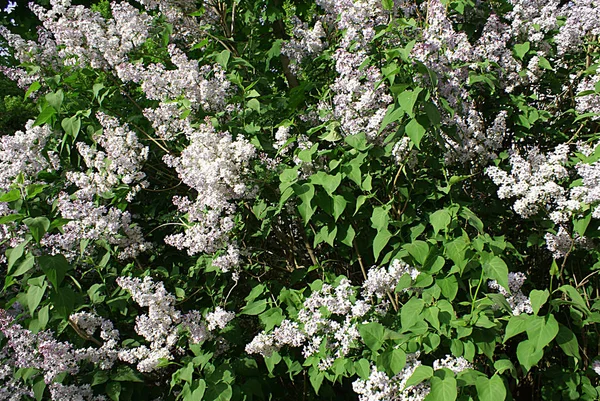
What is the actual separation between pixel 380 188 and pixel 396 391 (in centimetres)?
124

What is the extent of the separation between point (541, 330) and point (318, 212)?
1197mm

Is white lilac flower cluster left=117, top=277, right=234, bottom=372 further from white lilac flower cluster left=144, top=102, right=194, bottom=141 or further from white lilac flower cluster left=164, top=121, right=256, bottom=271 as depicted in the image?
white lilac flower cluster left=144, top=102, right=194, bottom=141

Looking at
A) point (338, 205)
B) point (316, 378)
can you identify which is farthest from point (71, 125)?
point (316, 378)

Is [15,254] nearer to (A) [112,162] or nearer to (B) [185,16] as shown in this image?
(A) [112,162]

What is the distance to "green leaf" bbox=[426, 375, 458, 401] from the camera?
1.85 meters

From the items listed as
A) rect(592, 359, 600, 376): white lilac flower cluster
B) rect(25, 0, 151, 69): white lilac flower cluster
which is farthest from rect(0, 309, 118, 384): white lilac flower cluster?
rect(592, 359, 600, 376): white lilac flower cluster

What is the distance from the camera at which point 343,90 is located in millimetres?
2795

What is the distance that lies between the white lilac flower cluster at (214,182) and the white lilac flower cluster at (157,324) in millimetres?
272

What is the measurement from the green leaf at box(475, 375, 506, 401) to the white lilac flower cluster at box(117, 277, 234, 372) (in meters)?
1.27

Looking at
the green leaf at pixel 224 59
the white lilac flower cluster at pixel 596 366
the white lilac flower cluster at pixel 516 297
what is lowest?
the white lilac flower cluster at pixel 596 366

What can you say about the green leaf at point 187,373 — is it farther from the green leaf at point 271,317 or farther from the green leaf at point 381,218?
the green leaf at point 381,218

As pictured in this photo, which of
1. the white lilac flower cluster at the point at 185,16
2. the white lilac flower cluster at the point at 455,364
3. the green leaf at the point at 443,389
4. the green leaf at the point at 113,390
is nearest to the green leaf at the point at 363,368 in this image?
the white lilac flower cluster at the point at 455,364

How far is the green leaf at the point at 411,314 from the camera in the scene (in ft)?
7.15

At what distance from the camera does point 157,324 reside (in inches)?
103
